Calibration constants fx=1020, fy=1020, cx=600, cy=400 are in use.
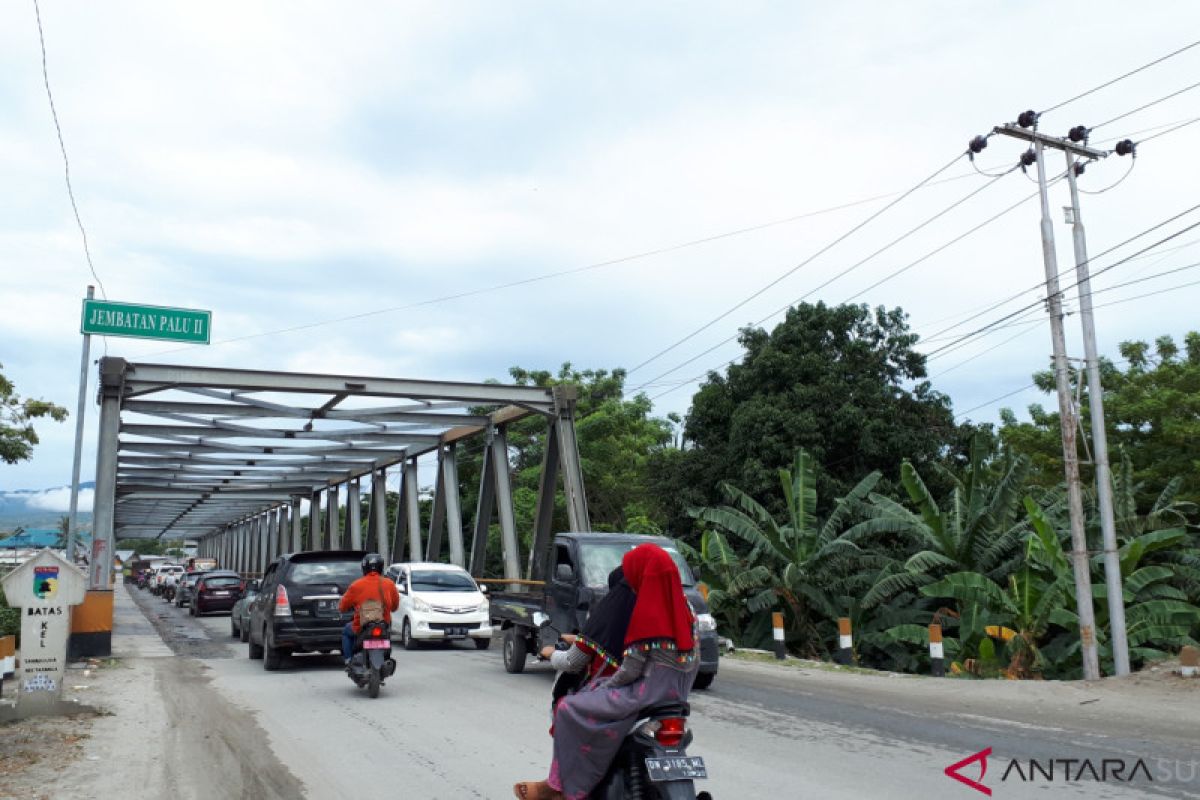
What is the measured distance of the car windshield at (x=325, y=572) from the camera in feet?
50.3

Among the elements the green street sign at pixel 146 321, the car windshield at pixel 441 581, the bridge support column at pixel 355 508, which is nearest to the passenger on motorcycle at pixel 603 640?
the green street sign at pixel 146 321

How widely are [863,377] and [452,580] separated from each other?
12.3 metres

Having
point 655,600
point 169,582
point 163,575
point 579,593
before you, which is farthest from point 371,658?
point 163,575

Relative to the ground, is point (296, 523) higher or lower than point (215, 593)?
higher

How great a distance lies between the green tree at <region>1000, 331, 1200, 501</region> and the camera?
27844 mm

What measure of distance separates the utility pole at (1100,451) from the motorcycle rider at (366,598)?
409 inches

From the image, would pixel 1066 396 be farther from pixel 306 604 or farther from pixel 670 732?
pixel 670 732

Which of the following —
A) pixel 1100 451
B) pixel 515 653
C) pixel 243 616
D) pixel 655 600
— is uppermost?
pixel 1100 451

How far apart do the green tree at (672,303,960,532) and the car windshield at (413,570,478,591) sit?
28.1ft

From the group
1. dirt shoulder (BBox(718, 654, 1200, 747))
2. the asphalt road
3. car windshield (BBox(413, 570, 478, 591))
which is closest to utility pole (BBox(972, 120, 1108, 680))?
dirt shoulder (BBox(718, 654, 1200, 747))

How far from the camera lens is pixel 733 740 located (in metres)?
8.67

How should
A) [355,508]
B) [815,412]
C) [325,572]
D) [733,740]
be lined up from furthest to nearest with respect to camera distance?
[355,508] → [815,412] → [325,572] → [733,740]

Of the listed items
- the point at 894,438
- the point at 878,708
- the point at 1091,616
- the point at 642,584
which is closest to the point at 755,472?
the point at 894,438

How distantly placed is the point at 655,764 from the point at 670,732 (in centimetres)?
22
